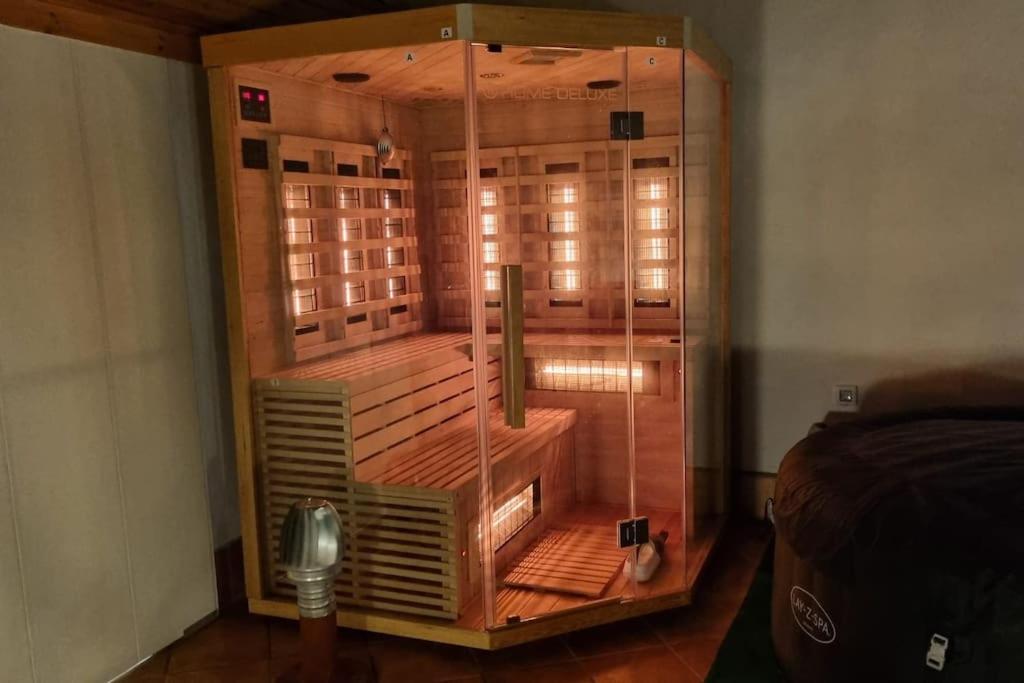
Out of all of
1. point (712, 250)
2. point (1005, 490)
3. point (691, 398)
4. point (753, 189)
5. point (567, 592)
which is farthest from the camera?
point (753, 189)

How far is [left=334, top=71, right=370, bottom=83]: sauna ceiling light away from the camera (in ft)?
8.71

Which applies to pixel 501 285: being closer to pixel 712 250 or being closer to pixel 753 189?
pixel 712 250

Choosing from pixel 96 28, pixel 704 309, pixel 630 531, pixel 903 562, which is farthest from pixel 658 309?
pixel 96 28

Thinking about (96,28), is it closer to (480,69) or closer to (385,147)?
(385,147)

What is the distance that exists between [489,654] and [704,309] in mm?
1419

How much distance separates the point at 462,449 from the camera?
2.64 m

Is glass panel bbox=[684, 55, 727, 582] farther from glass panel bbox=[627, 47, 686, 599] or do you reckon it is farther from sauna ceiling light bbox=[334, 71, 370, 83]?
sauna ceiling light bbox=[334, 71, 370, 83]

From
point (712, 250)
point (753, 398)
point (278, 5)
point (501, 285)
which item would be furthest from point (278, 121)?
point (753, 398)

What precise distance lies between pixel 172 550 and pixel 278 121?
142 cm

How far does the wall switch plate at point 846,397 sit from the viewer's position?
3449mm

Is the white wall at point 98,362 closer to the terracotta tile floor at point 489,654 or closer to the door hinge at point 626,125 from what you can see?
the terracotta tile floor at point 489,654

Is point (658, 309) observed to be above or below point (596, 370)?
above

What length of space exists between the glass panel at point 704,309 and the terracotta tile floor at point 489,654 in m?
0.22

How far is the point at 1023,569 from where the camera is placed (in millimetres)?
1827
